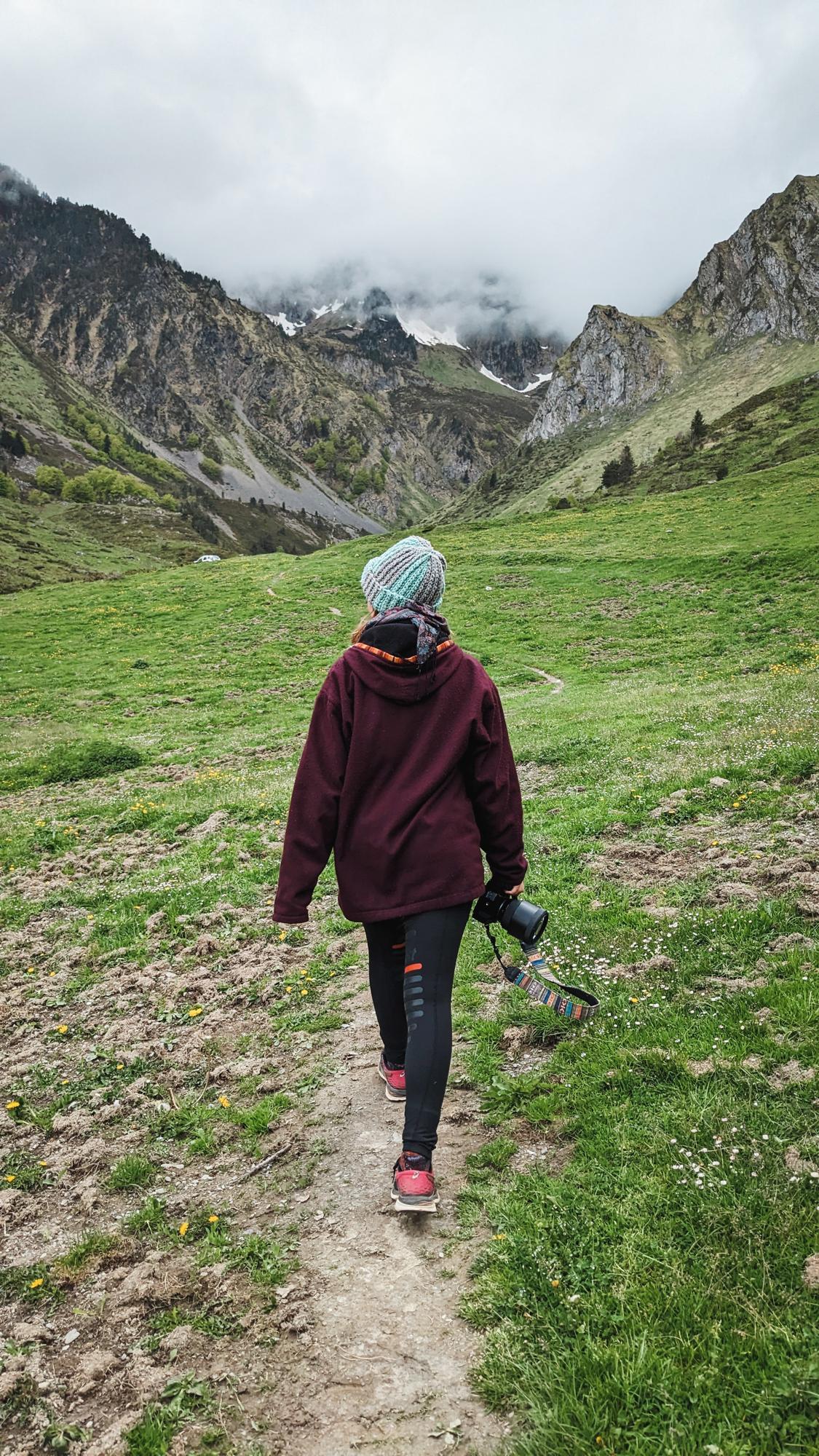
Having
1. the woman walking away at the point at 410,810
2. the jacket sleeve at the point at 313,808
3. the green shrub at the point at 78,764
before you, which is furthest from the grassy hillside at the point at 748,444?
the jacket sleeve at the point at 313,808

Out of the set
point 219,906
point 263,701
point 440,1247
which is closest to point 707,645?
point 263,701

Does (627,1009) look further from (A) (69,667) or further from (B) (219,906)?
(A) (69,667)

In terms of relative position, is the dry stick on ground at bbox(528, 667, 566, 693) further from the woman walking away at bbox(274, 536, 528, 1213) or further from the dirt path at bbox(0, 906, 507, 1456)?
the woman walking away at bbox(274, 536, 528, 1213)

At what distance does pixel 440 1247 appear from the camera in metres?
4.55

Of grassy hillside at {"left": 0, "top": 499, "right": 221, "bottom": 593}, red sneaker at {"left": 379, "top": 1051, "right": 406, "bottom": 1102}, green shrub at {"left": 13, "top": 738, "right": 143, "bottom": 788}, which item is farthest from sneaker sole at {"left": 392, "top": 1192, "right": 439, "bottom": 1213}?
grassy hillside at {"left": 0, "top": 499, "right": 221, "bottom": 593}

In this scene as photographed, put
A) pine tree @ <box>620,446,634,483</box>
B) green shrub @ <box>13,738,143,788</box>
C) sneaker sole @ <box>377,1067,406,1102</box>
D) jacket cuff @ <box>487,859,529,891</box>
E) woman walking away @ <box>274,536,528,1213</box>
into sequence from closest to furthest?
woman walking away @ <box>274,536,528,1213</box>, jacket cuff @ <box>487,859,529,891</box>, sneaker sole @ <box>377,1067,406,1102</box>, green shrub @ <box>13,738,143,788</box>, pine tree @ <box>620,446,634,483</box>

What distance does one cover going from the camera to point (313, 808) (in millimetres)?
4973

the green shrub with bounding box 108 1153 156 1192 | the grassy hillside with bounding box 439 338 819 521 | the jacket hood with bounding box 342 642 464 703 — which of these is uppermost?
the grassy hillside with bounding box 439 338 819 521

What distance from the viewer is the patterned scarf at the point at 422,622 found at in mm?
4777

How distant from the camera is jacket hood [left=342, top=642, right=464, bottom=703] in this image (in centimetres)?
480

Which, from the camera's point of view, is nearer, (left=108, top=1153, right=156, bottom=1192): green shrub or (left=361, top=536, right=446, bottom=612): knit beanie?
(left=361, top=536, right=446, bottom=612): knit beanie

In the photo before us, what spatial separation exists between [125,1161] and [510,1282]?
3415 mm

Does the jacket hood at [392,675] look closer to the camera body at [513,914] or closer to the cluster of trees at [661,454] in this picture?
the camera body at [513,914]

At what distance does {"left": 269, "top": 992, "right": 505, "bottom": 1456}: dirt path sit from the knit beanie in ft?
13.9
